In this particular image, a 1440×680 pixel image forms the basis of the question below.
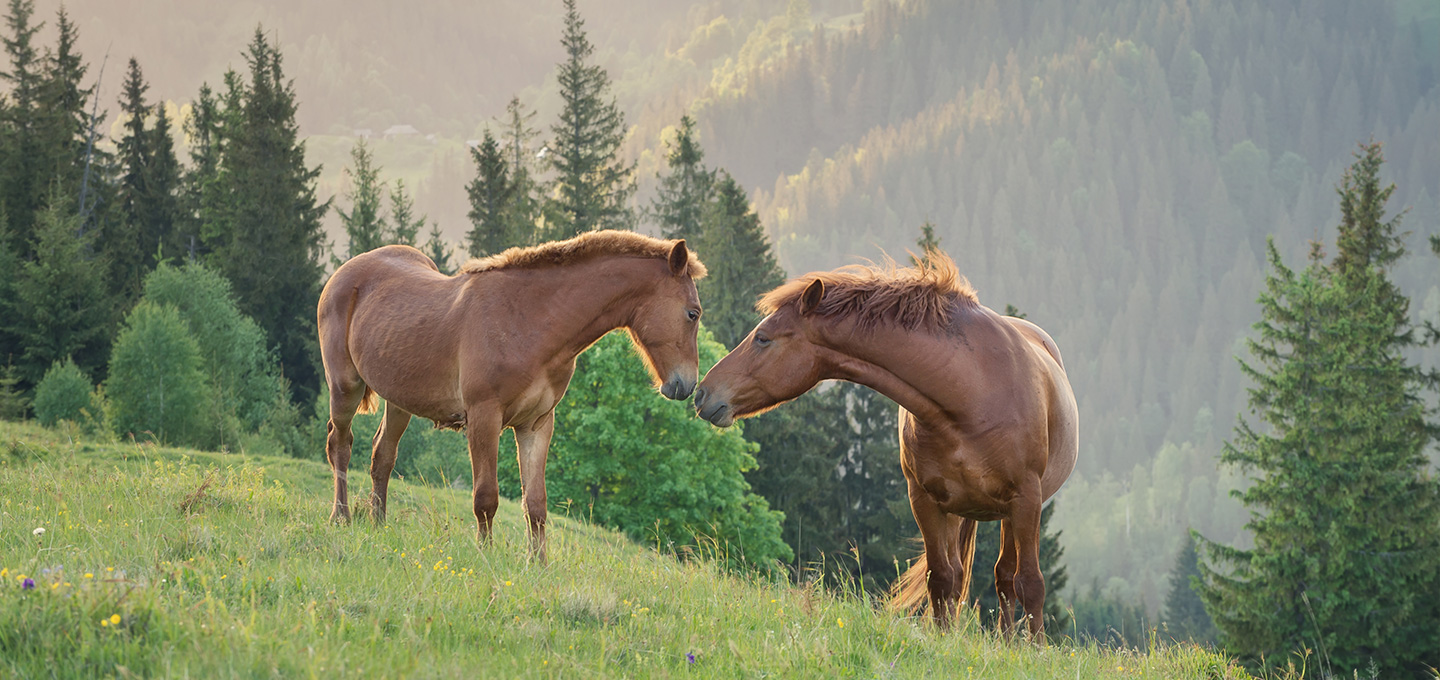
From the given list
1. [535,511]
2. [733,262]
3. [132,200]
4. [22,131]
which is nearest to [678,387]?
[535,511]

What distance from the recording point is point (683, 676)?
12.5 ft

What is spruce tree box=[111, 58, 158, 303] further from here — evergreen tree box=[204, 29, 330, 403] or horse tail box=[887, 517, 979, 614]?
horse tail box=[887, 517, 979, 614]

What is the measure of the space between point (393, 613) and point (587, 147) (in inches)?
2207

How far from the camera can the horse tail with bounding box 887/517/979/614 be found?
687 cm

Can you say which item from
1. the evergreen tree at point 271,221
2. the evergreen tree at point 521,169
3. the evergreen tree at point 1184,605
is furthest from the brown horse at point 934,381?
the evergreen tree at point 1184,605

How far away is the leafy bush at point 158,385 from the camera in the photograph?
29.6 m

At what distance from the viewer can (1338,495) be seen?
2812 centimetres

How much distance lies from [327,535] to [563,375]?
1.94 m

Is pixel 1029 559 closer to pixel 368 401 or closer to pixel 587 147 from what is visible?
pixel 368 401

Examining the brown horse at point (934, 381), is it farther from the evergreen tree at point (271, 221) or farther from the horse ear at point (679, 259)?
the evergreen tree at point (271, 221)

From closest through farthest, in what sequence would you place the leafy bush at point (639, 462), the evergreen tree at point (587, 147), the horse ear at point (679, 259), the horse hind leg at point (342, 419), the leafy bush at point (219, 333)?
the horse ear at point (679, 259) → the horse hind leg at point (342, 419) → the leafy bush at point (639, 462) → the leafy bush at point (219, 333) → the evergreen tree at point (587, 147)

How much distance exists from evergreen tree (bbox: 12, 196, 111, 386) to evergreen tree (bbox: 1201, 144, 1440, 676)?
42.6m

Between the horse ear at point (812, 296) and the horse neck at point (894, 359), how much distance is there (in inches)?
6.7

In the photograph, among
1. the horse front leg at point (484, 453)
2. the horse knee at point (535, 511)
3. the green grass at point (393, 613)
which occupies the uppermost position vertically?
the horse front leg at point (484, 453)
